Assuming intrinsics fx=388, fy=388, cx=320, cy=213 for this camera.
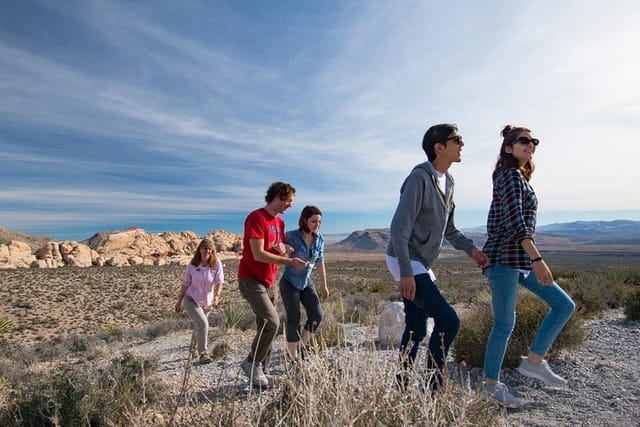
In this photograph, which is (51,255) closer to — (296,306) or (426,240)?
(296,306)

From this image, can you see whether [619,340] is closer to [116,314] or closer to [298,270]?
[298,270]

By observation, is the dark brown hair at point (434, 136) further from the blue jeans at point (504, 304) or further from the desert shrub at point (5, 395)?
the desert shrub at point (5, 395)

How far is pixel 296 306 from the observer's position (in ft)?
12.9

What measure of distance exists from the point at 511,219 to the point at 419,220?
2.14 ft

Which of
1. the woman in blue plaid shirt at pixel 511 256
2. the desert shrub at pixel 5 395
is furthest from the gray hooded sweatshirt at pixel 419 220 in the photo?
the desert shrub at pixel 5 395

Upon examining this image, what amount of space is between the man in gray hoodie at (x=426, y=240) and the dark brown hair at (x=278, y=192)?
145 centimetres

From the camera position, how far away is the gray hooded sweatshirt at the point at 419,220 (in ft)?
8.53

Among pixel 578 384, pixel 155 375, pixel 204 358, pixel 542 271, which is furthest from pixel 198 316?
pixel 578 384

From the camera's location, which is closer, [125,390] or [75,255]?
→ [125,390]

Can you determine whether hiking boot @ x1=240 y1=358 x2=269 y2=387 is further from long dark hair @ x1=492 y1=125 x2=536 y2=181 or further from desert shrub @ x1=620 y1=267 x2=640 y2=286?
desert shrub @ x1=620 y1=267 x2=640 y2=286

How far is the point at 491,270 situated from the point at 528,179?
859mm

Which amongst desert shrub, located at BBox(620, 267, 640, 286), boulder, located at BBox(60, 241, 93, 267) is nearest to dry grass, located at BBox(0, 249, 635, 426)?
desert shrub, located at BBox(620, 267, 640, 286)

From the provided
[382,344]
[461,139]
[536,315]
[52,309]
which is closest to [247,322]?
[382,344]

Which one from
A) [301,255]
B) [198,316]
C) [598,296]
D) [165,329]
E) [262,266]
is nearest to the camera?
[262,266]
